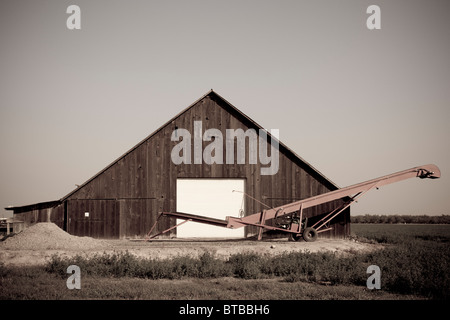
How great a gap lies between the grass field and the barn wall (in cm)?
626

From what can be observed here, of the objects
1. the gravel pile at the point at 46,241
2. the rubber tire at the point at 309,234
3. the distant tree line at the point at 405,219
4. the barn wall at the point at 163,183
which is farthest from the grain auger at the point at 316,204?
the distant tree line at the point at 405,219

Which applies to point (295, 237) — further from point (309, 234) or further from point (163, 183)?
point (163, 183)

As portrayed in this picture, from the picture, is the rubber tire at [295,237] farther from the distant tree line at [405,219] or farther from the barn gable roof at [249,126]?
the distant tree line at [405,219]

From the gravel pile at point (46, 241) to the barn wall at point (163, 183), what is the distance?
273cm

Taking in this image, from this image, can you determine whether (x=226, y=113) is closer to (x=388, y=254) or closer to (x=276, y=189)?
(x=276, y=189)

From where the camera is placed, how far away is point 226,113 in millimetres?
23922

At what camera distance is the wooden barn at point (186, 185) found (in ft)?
75.2

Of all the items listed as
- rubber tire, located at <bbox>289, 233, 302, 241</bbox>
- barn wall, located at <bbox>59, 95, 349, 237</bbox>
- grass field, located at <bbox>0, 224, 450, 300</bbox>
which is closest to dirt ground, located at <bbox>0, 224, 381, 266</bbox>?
rubber tire, located at <bbox>289, 233, 302, 241</bbox>

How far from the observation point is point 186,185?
23.5m

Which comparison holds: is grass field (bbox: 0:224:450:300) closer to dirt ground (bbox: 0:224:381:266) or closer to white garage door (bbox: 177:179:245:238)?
dirt ground (bbox: 0:224:381:266)

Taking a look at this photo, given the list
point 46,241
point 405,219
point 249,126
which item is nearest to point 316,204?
point 249,126

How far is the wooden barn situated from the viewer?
2291 cm
